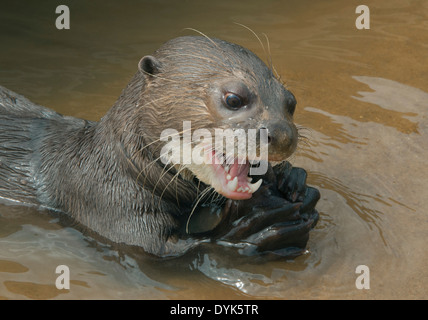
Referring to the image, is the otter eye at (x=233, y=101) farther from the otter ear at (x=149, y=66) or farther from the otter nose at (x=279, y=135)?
the otter ear at (x=149, y=66)

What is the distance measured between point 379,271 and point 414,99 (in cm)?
190

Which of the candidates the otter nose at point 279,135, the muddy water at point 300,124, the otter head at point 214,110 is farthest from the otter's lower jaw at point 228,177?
the muddy water at point 300,124

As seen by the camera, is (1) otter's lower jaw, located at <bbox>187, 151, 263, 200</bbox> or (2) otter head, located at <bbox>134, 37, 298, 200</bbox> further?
(1) otter's lower jaw, located at <bbox>187, 151, 263, 200</bbox>

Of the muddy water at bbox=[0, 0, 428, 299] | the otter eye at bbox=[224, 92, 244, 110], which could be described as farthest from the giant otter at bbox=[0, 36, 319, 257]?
the muddy water at bbox=[0, 0, 428, 299]

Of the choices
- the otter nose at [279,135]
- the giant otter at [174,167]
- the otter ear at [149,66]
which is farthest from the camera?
the otter ear at [149,66]

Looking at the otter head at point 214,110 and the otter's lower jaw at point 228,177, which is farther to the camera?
the otter's lower jaw at point 228,177

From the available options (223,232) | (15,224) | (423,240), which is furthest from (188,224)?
(423,240)

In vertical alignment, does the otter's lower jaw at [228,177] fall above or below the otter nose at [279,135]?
below

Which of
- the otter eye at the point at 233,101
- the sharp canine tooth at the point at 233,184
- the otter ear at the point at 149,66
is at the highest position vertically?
the otter ear at the point at 149,66

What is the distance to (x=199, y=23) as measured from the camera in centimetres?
605

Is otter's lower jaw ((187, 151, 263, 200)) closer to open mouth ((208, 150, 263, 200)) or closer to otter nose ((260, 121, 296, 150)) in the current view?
open mouth ((208, 150, 263, 200))

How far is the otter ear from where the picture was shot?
3236 mm

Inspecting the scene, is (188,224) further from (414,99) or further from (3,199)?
(414,99)

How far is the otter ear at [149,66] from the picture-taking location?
3.24 metres
